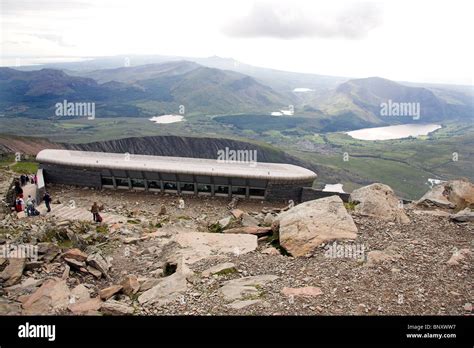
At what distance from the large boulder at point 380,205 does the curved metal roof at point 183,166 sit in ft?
23.1

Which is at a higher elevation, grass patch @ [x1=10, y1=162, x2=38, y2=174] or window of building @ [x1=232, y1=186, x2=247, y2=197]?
grass patch @ [x1=10, y1=162, x2=38, y2=174]

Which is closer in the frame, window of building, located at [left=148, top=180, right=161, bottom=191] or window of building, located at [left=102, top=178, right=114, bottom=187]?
window of building, located at [left=148, top=180, right=161, bottom=191]

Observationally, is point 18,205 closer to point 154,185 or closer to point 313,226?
point 154,185

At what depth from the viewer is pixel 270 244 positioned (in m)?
15.3

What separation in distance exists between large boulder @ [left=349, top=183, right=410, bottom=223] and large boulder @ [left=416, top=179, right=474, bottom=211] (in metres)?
2.99

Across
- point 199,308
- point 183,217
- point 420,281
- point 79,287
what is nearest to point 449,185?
point 420,281

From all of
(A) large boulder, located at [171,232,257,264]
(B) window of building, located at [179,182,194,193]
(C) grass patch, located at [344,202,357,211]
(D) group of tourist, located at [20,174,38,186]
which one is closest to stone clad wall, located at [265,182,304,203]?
(B) window of building, located at [179,182,194,193]

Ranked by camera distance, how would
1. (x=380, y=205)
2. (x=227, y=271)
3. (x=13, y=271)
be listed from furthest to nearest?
1. (x=380, y=205)
2. (x=227, y=271)
3. (x=13, y=271)

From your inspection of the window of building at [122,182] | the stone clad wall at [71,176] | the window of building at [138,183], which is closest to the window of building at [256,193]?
the window of building at [138,183]

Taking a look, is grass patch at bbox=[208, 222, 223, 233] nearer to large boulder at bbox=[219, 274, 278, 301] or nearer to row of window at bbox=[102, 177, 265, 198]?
row of window at bbox=[102, 177, 265, 198]

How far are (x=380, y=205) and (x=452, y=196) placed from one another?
18.1 ft

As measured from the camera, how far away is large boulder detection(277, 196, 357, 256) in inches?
542

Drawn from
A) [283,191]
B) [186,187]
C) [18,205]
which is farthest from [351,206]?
[18,205]

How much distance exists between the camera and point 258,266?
1270cm
